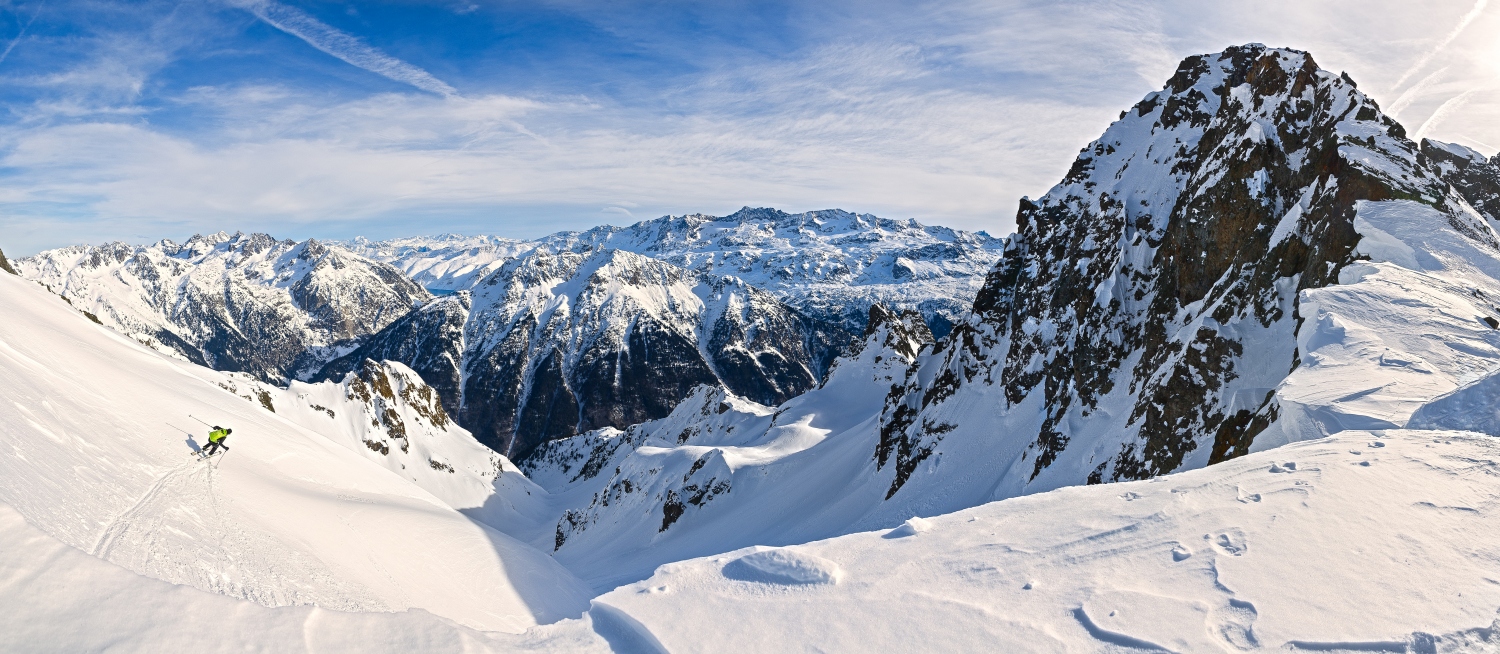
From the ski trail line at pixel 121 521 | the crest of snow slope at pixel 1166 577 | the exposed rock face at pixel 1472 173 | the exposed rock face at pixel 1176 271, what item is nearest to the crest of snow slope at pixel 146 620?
the crest of snow slope at pixel 1166 577

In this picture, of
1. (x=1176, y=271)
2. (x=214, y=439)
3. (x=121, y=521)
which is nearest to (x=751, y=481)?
(x=1176, y=271)

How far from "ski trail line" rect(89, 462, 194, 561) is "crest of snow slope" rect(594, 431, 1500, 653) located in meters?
9.91

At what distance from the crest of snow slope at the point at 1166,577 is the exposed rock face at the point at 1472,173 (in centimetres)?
3469

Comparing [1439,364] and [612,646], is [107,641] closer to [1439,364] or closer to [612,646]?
[612,646]

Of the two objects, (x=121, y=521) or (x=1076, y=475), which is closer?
(x=121, y=521)

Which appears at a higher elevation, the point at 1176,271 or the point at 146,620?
the point at 1176,271

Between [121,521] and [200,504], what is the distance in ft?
12.9

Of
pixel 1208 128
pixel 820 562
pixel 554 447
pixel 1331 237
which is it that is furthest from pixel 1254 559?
pixel 554 447

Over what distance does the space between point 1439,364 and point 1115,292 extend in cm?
2515

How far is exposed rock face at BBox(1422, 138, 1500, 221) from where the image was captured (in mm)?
34688

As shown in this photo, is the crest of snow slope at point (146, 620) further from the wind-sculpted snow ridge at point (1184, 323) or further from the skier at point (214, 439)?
the skier at point (214, 439)

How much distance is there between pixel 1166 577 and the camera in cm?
812

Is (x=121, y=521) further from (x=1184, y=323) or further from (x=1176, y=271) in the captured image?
(x=1176, y=271)

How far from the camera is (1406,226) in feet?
72.5
